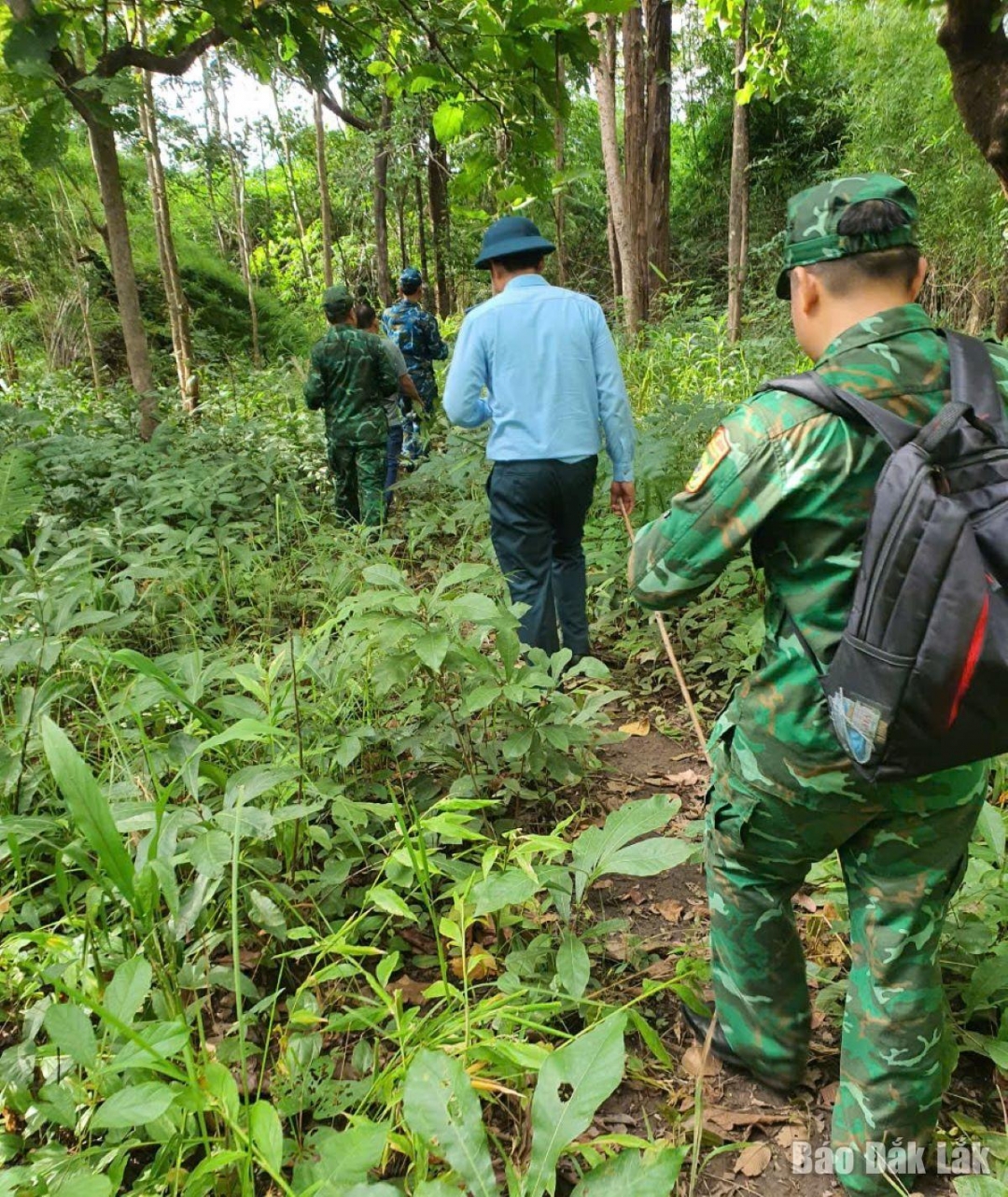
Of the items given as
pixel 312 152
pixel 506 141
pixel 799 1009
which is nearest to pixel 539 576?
pixel 506 141

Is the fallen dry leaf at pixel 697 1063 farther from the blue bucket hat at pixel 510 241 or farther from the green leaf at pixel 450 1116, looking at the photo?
the blue bucket hat at pixel 510 241

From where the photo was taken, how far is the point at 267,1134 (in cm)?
115

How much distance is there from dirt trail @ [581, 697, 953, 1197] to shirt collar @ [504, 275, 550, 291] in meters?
2.25

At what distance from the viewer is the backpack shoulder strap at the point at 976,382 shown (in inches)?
50.0

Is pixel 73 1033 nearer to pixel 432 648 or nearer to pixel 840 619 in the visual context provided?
pixel 432 648

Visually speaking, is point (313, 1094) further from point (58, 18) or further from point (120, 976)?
point (58, 18)

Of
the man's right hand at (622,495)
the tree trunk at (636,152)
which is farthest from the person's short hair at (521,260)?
the tree trunk at (636,152)

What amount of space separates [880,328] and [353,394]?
4.89m

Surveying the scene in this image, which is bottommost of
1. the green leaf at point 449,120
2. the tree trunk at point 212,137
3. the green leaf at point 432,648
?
the green leaf at point 432,648

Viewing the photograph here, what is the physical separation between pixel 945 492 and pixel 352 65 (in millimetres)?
3047

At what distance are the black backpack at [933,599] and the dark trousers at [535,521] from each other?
2.06 meters

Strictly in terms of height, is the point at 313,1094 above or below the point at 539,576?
below

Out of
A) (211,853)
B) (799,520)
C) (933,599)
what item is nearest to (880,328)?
(799,520)

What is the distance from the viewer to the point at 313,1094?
154cm
